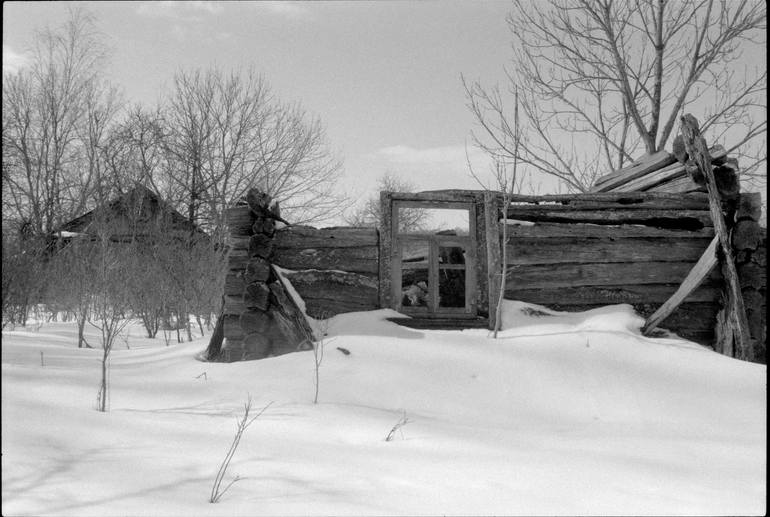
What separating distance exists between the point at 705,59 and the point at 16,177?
19268mm

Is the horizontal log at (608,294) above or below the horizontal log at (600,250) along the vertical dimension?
below

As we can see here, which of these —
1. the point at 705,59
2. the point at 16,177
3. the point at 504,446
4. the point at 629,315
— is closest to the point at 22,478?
the point at 504,446

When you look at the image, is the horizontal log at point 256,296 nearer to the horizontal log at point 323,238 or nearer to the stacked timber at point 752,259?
the horizontal log at point 323,238

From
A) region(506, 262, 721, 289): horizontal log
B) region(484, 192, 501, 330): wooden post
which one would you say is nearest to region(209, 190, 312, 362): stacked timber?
region(484, 192, 501, 330): wooden post

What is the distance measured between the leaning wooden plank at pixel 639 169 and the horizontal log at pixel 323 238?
4141 millimetres

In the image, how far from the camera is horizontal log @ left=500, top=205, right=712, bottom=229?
812 cm

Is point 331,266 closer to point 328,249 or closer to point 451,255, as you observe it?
point 328,249

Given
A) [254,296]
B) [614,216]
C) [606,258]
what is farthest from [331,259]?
[614,216]

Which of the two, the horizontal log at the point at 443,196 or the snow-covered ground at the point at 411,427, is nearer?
the snow-covered ground at the point at 411,427

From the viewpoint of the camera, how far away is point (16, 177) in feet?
65.3

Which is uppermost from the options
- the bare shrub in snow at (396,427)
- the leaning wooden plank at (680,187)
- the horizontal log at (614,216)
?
the leaning wooden plank at (680,187)

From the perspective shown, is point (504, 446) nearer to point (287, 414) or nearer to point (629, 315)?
point (287, 414)

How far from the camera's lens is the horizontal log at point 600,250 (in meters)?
8.00

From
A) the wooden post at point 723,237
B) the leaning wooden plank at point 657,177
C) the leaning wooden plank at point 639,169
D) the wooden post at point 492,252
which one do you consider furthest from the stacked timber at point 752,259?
the wooden post at point 492,252
